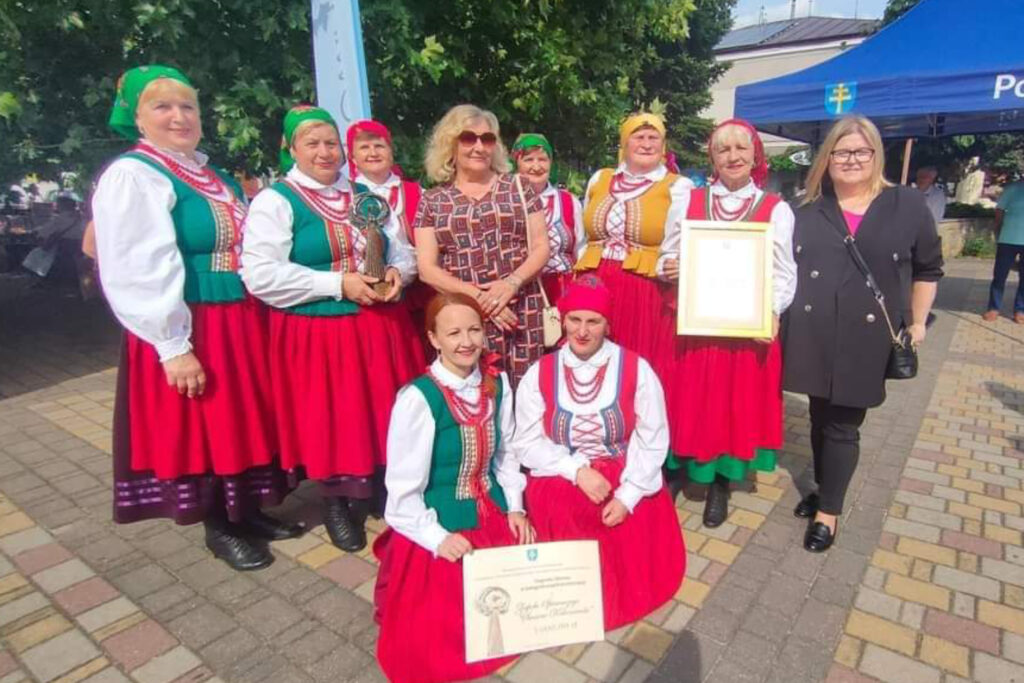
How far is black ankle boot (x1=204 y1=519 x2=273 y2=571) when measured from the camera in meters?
2.84

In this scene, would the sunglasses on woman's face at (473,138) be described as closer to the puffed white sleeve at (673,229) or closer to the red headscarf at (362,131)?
the red headscarf at (362,131)

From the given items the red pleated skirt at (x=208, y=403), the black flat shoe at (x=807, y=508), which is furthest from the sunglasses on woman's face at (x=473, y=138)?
the black flat shoe at (x=807, y=508)

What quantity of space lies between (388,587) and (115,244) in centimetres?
161

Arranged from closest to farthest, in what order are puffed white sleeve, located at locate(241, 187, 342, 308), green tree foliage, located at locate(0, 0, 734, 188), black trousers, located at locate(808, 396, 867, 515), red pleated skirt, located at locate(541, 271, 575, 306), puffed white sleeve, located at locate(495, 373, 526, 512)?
puffed white sleeve, located at locate(241, 187, 342, 308), puffed white sleeve, located at locate(495, 373, 526, 512), black trousers, located at locate(808, 396, 867, 515), red pleated skirt, located at locate(541, 271, 575, 306), green tree foliage, located at locate(0, 0, 734, 188)

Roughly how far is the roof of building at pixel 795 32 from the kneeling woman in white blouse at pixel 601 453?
3068cm

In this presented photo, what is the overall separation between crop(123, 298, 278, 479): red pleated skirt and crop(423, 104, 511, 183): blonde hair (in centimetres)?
101

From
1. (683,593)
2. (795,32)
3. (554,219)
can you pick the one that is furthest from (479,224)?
(795,32)

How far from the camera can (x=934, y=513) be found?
11.1ft

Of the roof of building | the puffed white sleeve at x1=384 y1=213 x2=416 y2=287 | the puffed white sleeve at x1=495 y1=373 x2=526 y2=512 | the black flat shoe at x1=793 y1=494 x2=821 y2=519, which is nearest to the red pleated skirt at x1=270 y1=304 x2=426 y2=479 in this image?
the puffed white sleeve at x1=384 y1=213 x2=416 y2=287

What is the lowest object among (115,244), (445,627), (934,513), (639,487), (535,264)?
(934,513)

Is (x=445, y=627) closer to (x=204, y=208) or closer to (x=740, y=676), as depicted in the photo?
(x=740, y=676)

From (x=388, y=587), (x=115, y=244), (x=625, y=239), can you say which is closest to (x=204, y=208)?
(x=115, y=244)

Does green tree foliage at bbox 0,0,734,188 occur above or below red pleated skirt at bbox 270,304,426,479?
above

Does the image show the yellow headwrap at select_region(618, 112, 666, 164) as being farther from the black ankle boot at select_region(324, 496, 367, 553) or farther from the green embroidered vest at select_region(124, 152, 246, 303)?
the black ankle boot at select_region(324, 496, 367, 553)
